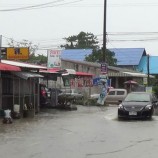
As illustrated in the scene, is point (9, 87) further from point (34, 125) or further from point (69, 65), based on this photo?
point (69, 65)

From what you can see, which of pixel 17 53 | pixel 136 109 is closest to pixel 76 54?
pixel 17 53

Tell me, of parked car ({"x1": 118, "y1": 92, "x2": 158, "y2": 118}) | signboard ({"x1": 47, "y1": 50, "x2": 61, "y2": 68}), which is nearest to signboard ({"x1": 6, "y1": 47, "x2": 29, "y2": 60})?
signboard ({"x1": 47, "y1": 50, "x2": 61, "y2": 68})

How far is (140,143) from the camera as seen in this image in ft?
45.6

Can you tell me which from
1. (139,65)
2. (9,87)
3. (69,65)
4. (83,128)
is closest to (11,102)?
(9,87)

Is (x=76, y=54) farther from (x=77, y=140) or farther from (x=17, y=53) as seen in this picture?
(x=77, y=140)

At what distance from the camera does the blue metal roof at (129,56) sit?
7075 centimetres

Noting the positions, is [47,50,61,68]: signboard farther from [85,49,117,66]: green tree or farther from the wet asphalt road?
[85,49,117,66]: green tree

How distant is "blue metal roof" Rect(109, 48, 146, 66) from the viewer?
7075 centimetres

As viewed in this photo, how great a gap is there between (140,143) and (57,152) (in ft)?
9.58

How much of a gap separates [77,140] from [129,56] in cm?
5753

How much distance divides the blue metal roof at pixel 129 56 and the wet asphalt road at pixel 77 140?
50.0 m

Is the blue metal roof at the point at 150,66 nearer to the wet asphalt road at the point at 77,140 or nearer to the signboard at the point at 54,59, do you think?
the signboard at the point at 54,59

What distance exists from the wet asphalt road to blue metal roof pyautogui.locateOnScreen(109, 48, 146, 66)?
50.0m

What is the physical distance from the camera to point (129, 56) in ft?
235
